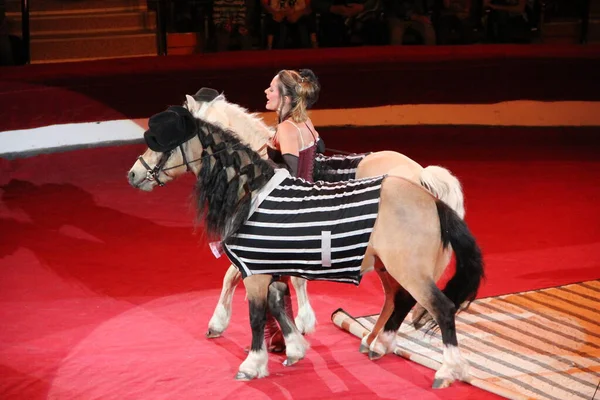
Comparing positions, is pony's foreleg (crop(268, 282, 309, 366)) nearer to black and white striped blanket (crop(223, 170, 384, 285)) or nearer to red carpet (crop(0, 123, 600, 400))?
red carpet (crop(0, 123, 600, 400))

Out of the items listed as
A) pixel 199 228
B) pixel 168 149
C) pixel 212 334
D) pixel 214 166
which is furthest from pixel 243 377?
pixel 199 228

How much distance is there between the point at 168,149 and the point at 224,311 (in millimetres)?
1346

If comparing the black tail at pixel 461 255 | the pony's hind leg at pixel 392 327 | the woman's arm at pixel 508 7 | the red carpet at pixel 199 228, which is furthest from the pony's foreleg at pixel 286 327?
the woman's arm at pixel 508 7

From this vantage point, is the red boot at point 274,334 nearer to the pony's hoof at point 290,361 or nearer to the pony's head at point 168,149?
the pony's hoof at point 290,361

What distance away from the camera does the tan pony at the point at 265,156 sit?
4879mm

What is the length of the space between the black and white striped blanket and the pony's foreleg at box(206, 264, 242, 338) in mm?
812

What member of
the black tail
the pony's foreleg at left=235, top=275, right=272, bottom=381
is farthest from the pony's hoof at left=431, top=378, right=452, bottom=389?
the pony's foreleg at left=235, top=275, right=272, bottom=381

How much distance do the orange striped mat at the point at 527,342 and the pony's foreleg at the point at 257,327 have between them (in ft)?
2.69

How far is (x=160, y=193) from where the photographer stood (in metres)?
9.45

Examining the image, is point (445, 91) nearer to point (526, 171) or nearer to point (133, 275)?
point (526, 171)

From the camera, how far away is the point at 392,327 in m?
5.19

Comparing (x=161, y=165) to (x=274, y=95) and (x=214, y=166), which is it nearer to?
(x=214, y=166)

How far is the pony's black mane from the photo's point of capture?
187 inches

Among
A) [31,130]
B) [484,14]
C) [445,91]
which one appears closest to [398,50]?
[445,91]
